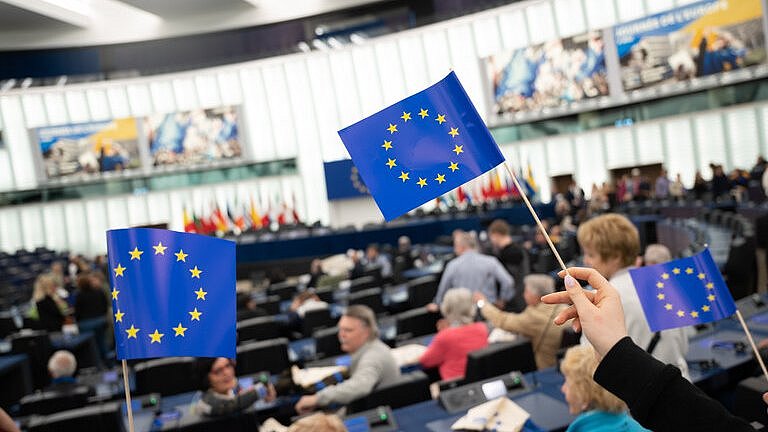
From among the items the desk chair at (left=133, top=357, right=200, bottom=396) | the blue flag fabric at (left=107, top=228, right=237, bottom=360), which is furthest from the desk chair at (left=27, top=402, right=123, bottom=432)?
the blue flag fabric at (left=107, top=228, right=237, bottom=360)

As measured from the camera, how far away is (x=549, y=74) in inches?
850

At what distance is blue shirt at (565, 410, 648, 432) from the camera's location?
2.48m

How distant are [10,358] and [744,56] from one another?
56.5 feet

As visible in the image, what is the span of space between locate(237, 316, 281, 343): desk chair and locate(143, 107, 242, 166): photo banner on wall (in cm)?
2059

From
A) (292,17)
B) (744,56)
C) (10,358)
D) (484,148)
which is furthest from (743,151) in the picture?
(484,148)

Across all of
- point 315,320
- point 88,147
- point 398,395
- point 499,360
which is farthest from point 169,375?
point 88,147

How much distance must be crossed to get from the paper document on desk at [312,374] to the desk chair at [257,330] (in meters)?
2.73

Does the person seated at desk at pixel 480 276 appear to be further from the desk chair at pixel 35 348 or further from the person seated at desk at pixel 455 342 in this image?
the desk chair at pixel 35 348

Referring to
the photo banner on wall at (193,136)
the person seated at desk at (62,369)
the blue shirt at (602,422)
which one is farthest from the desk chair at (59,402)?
the photo banner on wall at (193,136)

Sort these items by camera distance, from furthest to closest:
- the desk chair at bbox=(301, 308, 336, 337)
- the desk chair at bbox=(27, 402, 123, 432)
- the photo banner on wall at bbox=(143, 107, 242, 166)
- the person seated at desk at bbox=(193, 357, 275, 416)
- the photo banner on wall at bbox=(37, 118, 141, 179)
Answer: the photo banner on wall at bbox=(143, 107, 242, 166) < the photo banner on wall at bbox=(37, 118, 141, 179) < the desk chair at bbox=(301, 308, 336, 337) < the desk chair at bbox=(27, 402, 123, 432) < the person seated at desk at bbox=(193, 357, 275, 416)

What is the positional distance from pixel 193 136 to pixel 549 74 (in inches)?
547

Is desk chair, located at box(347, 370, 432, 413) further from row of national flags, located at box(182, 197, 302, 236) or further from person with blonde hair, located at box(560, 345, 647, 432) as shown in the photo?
row of national flags, located at box(182, 197, 302, 236)

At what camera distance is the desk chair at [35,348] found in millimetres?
8781

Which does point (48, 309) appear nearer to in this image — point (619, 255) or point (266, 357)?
point (266, 357)
